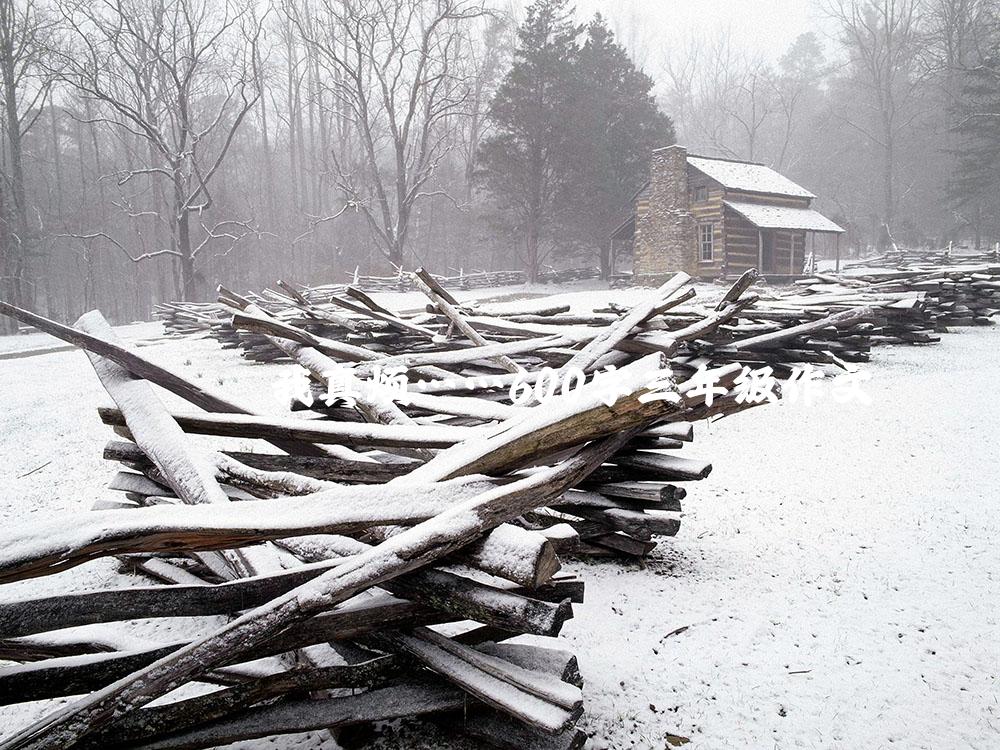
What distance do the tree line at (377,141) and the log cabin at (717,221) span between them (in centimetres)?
510

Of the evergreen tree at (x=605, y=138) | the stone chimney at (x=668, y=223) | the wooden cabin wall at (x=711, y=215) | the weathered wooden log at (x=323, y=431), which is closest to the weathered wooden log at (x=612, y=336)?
the weathered wooden log at (x=323, y=431)

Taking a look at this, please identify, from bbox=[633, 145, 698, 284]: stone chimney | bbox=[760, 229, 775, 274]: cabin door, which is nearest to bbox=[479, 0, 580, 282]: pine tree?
bbox=[633, 145, 698, 284]: stone chimney

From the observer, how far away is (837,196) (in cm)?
4709

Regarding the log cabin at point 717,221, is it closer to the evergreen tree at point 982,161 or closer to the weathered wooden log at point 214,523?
the evergreen tree at point 982,161

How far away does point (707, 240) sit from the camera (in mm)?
26984

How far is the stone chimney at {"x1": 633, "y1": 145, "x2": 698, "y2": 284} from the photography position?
2725 cm

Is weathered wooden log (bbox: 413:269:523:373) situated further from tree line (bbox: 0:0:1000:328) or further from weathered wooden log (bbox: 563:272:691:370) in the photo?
tree line (bbox: 0:0:1000:328)

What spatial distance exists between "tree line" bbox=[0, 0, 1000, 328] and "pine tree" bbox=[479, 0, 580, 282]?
0.11m

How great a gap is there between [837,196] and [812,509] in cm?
5126

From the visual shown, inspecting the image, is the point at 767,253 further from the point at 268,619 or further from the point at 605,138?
the point at 268,619

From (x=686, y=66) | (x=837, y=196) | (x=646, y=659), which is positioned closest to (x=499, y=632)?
(x=646, y=659)

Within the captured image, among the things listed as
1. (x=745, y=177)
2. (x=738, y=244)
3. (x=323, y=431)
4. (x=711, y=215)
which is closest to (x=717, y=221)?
(x=711, y=215)

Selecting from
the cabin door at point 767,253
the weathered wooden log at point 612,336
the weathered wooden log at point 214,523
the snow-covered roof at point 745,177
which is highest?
the snow-covered roof at point 745,177

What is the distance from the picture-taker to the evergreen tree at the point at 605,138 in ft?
106
